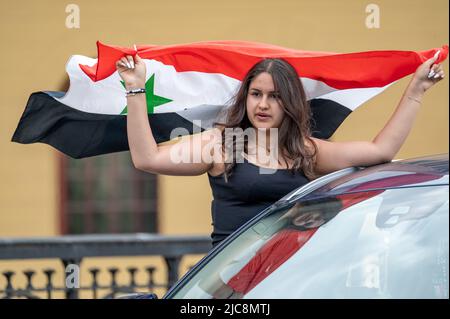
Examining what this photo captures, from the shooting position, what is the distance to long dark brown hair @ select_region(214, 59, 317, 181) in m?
3.95

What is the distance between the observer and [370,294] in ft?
9.72

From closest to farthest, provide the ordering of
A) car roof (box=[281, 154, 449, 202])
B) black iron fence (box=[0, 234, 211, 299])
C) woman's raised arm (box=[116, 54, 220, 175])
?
1. car roof (box=[281, 154, 449, 202])
2. woman's raised arm (box=[116, 54, 220, 175])
3. black iron fence (box=[0, 234, 211, 299])

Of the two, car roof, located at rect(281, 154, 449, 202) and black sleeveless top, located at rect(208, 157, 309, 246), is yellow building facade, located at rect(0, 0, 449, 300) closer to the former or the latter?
black sleeveless top, located at rect(208, 157, 309, 246)

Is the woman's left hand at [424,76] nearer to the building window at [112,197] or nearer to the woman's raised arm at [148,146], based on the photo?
the woman's raised arm at [148,146]

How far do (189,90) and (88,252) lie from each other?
11.1 feet

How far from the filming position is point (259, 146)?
394 cm

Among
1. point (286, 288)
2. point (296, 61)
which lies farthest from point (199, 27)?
point (286, 288)

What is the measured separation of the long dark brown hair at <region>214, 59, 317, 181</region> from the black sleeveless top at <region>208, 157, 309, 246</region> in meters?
0.07

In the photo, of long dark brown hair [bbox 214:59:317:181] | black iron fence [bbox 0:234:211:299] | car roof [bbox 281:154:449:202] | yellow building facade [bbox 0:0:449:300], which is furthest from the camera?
yellow building facade [bbox 0:0:449:300]

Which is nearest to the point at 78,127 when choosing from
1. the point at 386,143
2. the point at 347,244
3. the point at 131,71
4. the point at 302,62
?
the point at 131,71

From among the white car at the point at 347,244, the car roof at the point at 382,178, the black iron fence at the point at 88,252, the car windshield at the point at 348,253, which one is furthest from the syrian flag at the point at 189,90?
the black iron fence at the point at 88,252

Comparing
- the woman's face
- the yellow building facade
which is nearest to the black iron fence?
the yellow building facade

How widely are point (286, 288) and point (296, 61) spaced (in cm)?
162

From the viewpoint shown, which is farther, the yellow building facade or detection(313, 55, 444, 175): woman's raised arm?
the yellow building facade
